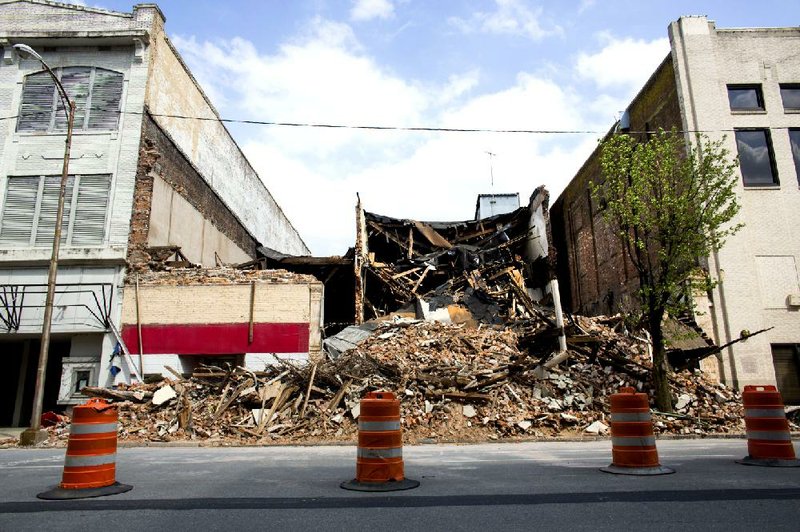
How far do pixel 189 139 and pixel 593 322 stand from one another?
1811cm

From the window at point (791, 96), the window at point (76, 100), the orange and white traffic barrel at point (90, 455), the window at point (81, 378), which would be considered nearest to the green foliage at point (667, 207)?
the window at point (791, 96)

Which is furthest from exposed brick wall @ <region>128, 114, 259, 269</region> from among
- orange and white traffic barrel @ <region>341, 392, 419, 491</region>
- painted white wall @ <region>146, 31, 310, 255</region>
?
orange and white traffic barrel @ <region>341, 392, 419, 491</region>

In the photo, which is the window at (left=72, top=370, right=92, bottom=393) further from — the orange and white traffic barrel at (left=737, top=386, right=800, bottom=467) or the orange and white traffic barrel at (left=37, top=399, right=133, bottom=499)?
the orange and white traffic barrel at (left=737, top=386, right=800, bottom=467)

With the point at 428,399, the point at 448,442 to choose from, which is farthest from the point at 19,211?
the point at 448,442

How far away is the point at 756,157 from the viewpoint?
63.9ft

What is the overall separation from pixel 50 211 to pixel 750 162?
2448cm

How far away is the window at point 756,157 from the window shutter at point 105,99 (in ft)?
72.8

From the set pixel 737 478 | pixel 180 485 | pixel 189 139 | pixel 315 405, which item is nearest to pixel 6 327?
pixel 189 139

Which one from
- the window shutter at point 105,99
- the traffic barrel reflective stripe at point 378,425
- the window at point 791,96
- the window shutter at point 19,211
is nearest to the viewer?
the traffic barrel reflective stripe at point 378,425

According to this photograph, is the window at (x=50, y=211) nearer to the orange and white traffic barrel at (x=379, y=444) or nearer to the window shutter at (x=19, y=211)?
the window shutter at (x=19, y=211)

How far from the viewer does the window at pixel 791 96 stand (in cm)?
1989

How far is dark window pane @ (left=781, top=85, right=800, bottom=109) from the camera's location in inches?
783

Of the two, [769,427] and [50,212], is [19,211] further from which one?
[769,427]

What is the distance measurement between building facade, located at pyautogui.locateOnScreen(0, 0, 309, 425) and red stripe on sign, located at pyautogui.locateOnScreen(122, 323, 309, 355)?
3.74ft
